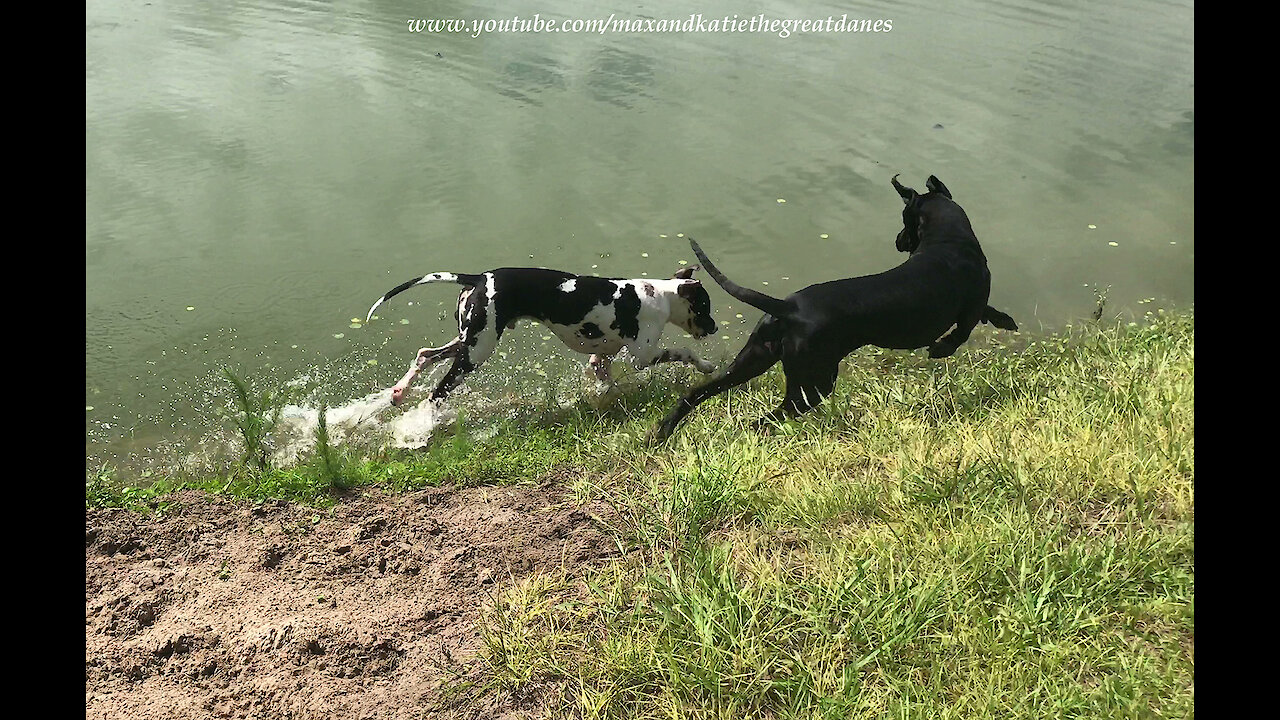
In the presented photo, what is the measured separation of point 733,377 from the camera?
4969 millimetres

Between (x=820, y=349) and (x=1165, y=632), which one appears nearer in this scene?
(x=1165, y=632)

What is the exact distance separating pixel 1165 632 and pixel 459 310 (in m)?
3.95

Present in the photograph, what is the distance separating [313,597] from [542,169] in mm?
5604

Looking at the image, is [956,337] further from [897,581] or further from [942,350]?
[897,581]

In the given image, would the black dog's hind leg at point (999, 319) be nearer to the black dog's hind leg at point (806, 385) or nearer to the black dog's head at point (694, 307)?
the black dog's hind leg at point (806, 385)

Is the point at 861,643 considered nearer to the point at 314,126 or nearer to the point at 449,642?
the point at 449,642

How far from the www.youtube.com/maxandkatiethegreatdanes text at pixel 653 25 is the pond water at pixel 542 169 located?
0.09m

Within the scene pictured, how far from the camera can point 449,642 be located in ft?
11.2

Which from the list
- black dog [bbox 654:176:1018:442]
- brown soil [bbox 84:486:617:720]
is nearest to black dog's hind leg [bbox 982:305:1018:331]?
black dog [bbox 654:176:1018:442]

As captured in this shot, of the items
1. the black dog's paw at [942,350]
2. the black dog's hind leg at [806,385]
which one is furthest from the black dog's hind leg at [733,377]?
the black dog's paw at [942,350]

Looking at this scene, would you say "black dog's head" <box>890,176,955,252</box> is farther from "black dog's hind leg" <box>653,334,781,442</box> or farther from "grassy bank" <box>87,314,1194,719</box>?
"black dog's hind leg" <box>653,334,781,442</box>

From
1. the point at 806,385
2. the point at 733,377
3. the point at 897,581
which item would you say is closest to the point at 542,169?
the point at 733,377

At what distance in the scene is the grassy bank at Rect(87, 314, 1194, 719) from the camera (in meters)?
3.03

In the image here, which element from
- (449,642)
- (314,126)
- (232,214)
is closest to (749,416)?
(449,642)
